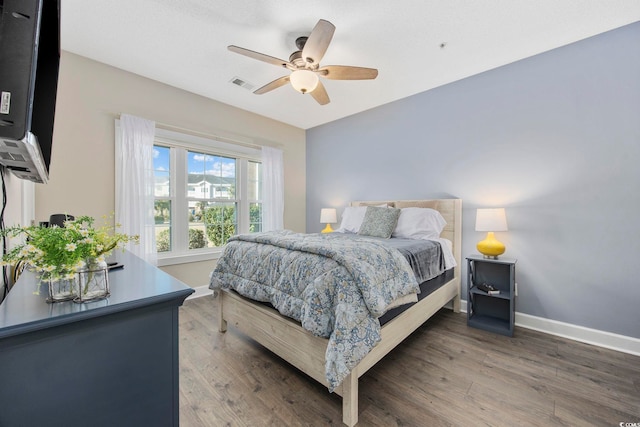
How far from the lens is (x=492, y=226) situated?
2.46 meters

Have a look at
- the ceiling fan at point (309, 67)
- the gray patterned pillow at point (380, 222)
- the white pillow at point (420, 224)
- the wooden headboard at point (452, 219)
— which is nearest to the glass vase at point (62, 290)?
the ceiling fan at point (309, 67)

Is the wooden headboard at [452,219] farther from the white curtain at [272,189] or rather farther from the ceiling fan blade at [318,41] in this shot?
the white curtain at [272,189]

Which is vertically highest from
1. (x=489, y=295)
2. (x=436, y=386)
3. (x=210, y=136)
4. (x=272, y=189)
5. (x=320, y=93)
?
(x=320, y=93)

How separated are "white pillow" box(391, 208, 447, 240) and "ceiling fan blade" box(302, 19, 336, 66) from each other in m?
1.89

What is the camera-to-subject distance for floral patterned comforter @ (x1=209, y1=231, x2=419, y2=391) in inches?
53.8

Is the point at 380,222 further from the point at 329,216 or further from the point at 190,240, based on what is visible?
the point at 190,240

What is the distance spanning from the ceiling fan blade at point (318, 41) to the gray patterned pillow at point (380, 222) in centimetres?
175

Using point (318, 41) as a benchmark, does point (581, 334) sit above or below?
below

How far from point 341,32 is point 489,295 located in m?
2.76

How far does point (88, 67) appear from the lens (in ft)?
8.63

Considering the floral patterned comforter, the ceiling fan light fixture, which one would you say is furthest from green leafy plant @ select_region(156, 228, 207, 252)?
the ceiling fan light fixture

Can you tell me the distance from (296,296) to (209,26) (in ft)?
7.50

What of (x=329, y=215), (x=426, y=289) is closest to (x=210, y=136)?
(x=329, y=215)

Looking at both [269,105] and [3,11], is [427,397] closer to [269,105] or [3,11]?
[3,11]
